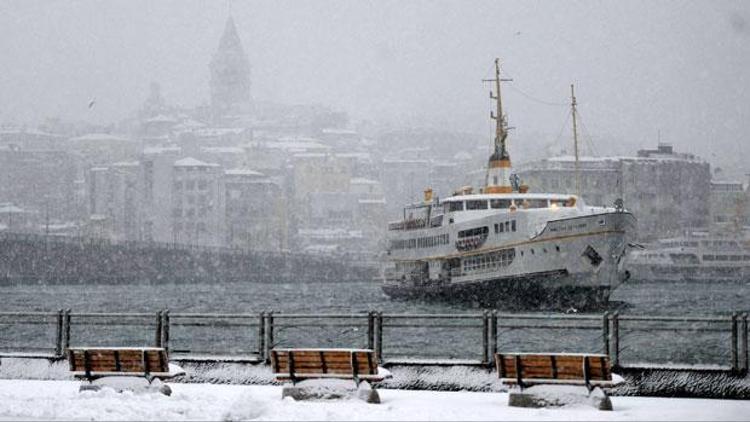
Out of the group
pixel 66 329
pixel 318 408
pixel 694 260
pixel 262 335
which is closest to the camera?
pixel 318 408

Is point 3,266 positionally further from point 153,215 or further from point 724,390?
point 724,390

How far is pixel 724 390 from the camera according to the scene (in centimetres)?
1377

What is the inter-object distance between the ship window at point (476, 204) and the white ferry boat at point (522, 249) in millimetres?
51

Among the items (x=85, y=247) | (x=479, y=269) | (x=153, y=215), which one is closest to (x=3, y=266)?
(x=85, y=247)

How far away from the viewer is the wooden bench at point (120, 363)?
13508 millimetres

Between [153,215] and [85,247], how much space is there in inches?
2072

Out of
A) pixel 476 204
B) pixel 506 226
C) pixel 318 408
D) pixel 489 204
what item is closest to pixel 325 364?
pixel 318 408

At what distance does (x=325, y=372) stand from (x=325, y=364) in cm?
10

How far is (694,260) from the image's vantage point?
119 metres

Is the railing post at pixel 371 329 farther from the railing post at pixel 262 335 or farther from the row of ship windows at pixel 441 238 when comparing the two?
the row of ship windows at pixel 441 238

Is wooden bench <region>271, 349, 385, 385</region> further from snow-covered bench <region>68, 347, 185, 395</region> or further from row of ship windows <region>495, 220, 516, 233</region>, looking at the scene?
row of ship windows <region>495, 220, 516, 233</region>

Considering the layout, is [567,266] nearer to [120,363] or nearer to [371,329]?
[371,329]

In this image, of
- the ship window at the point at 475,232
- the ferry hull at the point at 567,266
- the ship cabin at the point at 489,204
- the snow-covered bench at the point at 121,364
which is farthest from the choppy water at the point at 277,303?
the snow-covered bench at the point at 121,364

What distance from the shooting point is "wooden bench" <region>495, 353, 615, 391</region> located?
12422 millimetres
